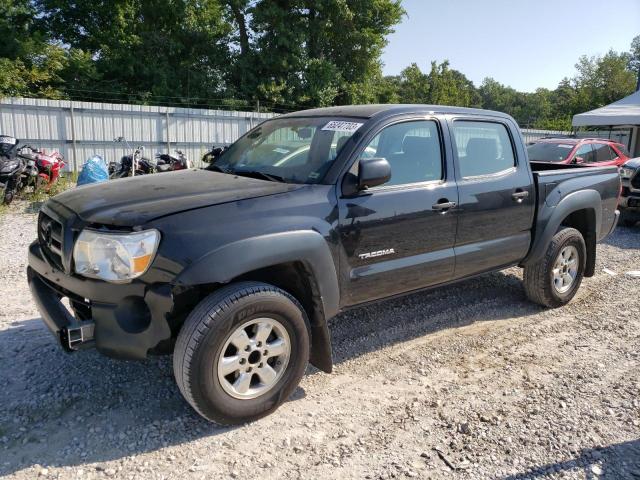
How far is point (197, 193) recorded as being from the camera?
3104mm

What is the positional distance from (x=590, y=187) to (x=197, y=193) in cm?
393

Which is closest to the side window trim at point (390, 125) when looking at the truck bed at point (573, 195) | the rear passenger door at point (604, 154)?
the truck bed at point (573, 195)

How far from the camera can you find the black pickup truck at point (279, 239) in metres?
2.67

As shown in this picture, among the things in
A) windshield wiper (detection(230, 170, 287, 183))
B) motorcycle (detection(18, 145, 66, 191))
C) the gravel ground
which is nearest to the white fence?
motorcycle (detection(18, 145, 66, 191))

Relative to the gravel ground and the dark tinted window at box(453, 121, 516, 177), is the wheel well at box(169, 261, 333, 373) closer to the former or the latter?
the gravel ground

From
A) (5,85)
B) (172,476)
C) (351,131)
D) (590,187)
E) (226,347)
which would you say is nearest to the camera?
(172,476)

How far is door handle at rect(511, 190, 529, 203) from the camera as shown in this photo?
427cm

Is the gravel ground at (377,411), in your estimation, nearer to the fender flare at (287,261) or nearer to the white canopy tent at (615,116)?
the fender flare at (287,261)

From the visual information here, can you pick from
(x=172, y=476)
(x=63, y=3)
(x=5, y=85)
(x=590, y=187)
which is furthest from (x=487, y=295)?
(x=63, y=3)

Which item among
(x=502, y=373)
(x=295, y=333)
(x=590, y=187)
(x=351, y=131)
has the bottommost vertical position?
(x=502, y=373)

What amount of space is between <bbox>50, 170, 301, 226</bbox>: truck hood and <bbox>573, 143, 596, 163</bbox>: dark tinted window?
9.31 m

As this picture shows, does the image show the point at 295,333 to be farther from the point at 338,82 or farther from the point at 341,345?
the point at 338,82

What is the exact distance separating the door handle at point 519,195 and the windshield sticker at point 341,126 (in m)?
1.60

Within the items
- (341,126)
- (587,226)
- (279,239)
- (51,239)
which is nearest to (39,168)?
(51,239)
